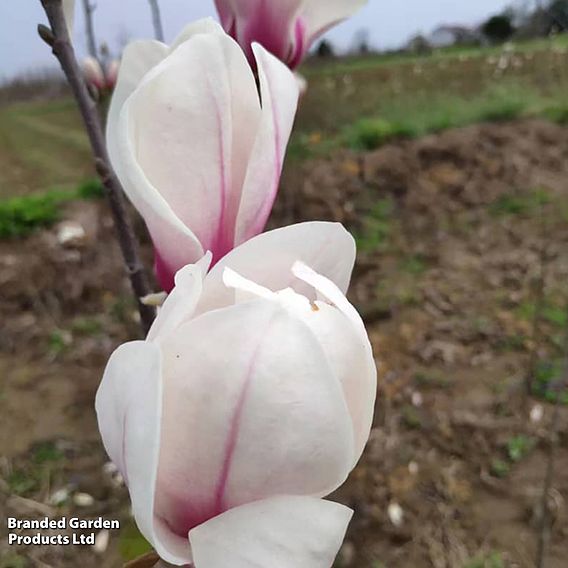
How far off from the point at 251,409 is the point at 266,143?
0.36 ft

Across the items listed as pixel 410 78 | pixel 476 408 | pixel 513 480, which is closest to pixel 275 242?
pixel 513 480

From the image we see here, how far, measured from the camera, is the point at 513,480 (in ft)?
4.76

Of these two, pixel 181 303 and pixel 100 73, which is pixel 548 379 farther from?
pixel 181 303

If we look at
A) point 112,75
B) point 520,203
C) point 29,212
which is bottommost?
point 520,203

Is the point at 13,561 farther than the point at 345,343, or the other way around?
the point at 13,561

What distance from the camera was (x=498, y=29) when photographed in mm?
3127

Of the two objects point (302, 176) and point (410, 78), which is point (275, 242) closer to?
point (302, 176)

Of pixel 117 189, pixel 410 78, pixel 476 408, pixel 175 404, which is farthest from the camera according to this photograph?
pixel 410 78

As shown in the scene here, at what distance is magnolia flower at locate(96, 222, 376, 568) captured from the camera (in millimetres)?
214

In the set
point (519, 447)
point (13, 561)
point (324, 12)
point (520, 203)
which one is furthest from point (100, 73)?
point (520, 203)

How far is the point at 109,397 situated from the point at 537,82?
3.39 m

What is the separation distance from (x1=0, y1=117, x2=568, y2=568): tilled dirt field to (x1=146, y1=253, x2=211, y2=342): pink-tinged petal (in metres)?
1.15

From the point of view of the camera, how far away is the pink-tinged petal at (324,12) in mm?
432

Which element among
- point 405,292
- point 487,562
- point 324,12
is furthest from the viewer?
point 405,292
